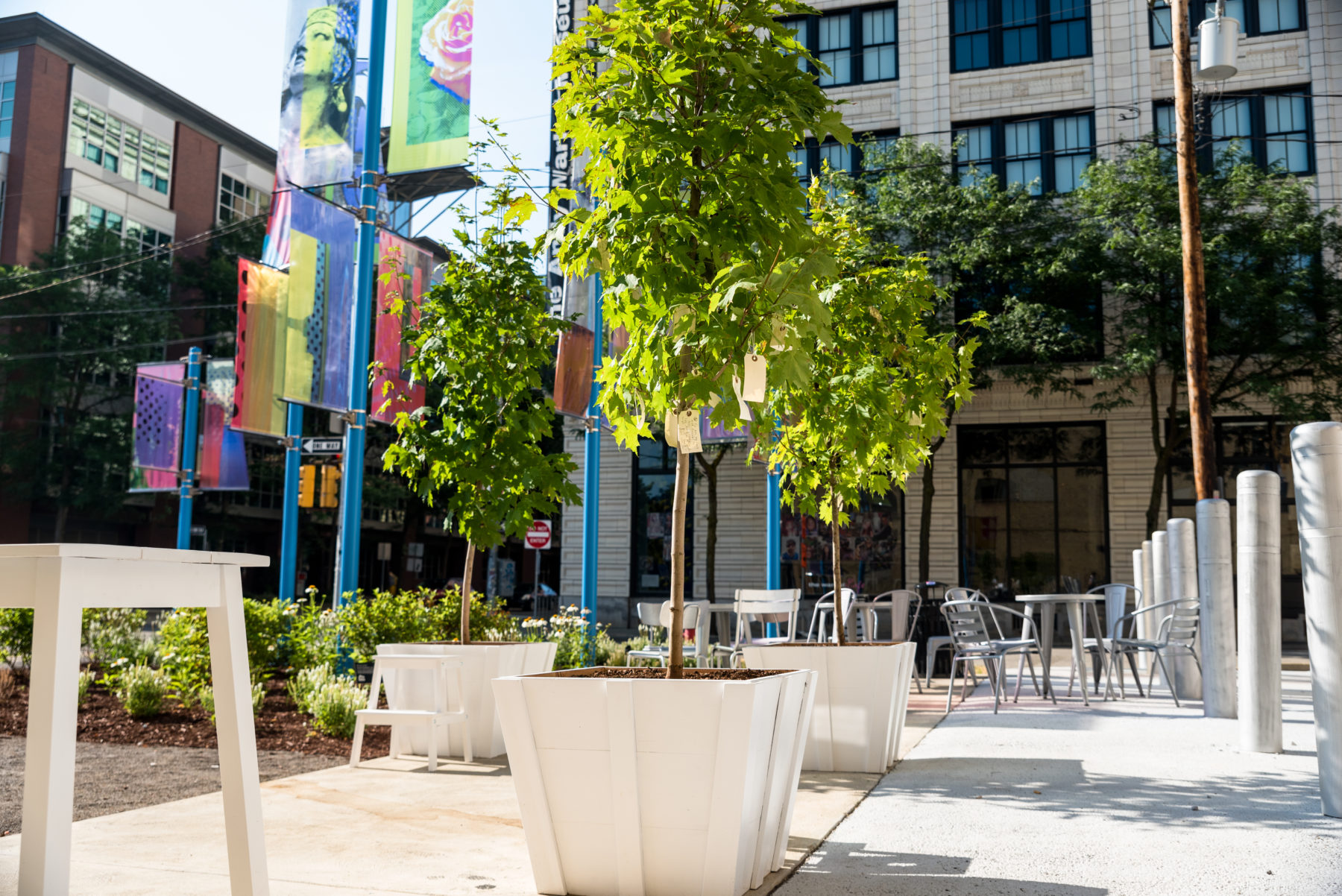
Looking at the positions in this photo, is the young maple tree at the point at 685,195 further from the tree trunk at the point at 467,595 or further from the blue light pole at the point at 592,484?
the blue light pole at the point at 592,484

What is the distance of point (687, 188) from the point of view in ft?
14.4

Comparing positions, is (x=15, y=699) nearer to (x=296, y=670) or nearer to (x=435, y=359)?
(x=296, y=670)

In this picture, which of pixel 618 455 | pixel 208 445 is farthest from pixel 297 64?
pixel 618 455

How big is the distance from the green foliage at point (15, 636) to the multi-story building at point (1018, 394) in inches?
616

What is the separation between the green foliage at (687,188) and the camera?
13.3 feet

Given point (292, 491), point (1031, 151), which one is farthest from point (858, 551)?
point (292, 491)

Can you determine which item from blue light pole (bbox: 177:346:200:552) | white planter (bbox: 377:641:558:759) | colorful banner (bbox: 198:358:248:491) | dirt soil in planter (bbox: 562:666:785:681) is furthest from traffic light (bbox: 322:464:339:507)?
dirt soil in planter (bbox: 562:666:785:681)

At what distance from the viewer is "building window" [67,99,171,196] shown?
39.3m

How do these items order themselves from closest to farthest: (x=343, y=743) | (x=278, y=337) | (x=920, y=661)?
(x=343, y=743) → (x=278, y=337) → (x=920, y=661)

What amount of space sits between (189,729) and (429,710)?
2.70 meters

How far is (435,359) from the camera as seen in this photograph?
26.4 feet

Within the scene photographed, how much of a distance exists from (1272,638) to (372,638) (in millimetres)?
7243

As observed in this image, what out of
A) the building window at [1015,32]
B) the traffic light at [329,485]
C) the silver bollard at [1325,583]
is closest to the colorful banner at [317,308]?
the traffic light at [329,485]

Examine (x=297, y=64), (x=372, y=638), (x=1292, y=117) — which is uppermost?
(x=1292, y=117)
